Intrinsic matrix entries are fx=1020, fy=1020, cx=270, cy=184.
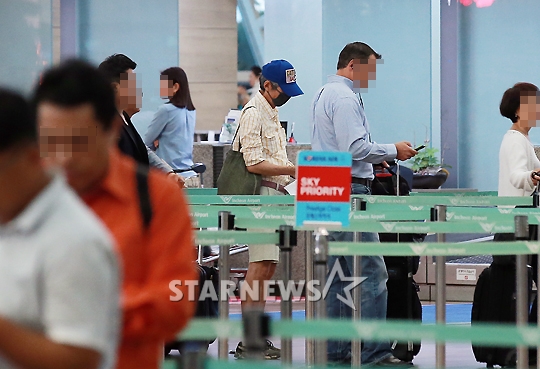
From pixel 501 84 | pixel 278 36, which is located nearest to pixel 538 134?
pixel 501 84

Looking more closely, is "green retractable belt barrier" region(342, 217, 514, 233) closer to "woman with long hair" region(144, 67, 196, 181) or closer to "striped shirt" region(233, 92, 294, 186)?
"striped shirt" region(233, 92, 294, 186)

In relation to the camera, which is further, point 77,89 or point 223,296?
point 223,296

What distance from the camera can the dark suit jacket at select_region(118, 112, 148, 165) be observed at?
4167mm

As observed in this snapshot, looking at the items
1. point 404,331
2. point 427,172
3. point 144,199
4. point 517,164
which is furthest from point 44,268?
point 427,172

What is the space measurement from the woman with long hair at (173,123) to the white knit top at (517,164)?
96.0 inches

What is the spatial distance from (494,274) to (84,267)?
435cm

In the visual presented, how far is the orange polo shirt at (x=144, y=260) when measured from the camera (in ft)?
6.13

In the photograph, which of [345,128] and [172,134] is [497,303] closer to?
[345,128]

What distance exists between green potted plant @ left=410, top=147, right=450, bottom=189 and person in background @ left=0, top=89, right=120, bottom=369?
9.53 metres

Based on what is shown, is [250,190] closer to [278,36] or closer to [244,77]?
[278,36]

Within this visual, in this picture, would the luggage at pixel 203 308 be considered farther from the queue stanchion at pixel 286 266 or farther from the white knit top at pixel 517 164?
the white knit top at pixel 517 164

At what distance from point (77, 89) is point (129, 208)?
30 centimetres

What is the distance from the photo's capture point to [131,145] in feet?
13.9

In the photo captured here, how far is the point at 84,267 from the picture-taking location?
1.50 meters
